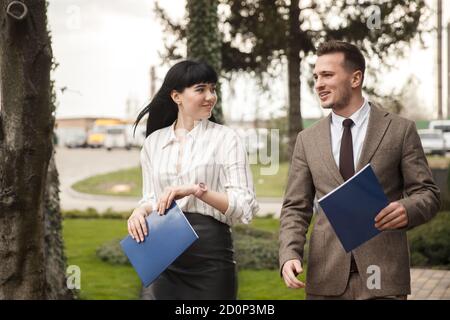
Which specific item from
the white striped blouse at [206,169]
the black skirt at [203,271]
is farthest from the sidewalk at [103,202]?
the white striped blouse at [206,169]

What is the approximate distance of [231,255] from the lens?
9.62 feet

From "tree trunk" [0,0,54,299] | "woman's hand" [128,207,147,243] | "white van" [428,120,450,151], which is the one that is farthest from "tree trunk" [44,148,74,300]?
"white van" [428,120,450,151]

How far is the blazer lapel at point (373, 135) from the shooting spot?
103 inches

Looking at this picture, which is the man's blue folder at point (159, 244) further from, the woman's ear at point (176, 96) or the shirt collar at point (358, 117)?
the shirt collar at point (358, 117)

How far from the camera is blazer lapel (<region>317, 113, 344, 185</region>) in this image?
260 centimetres

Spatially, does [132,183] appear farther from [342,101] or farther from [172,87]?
[342,101]

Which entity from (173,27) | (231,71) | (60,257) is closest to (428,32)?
(231,71)

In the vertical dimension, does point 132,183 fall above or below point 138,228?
below

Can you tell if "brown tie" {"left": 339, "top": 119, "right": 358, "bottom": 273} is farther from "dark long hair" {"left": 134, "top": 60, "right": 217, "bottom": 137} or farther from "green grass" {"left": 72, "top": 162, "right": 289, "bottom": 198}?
"green grass" {"left": 72, "top": 162, "right": 289, "bottom": 198}

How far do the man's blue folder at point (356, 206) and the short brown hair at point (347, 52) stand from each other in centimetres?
48

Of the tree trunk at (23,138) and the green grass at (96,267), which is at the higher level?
the tree trunk at (23,138)

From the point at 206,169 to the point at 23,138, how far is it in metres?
1.23

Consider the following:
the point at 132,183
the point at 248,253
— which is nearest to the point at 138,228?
the point at 248,253

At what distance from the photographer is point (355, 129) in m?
2.69
